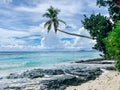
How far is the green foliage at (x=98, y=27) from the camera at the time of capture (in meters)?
46.5

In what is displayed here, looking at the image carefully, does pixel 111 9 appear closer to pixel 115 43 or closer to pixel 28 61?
pixel 115 43

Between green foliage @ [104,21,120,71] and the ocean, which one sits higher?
green foliage @ [104,21,120,71]

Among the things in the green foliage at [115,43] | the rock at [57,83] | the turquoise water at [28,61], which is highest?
the green foliage at [115,43]

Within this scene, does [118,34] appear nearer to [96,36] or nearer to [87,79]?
[87,79]

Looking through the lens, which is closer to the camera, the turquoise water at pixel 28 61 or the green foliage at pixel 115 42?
the green foliage at pixel 115 42

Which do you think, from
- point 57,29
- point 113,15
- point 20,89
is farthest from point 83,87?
point 57,29

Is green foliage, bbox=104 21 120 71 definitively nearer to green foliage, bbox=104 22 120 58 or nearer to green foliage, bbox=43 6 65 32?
green foliage, bbox=104 22 120 58

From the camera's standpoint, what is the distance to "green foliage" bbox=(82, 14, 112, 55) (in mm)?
46500

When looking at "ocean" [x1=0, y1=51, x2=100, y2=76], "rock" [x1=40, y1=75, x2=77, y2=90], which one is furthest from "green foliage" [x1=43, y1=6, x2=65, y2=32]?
"rock" [x1=40, y1=75, x2=77, y2=90]

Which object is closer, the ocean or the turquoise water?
the ocean

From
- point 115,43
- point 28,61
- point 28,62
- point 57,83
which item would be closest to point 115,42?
point 115,43

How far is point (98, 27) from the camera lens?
46750 millimetres

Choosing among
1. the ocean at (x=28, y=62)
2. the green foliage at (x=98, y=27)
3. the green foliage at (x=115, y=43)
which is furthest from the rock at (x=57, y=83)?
the green foliage at (x=98, y=27)

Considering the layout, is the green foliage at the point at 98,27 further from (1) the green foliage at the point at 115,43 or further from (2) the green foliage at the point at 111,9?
(1) the green foliage at the point at 115,43
